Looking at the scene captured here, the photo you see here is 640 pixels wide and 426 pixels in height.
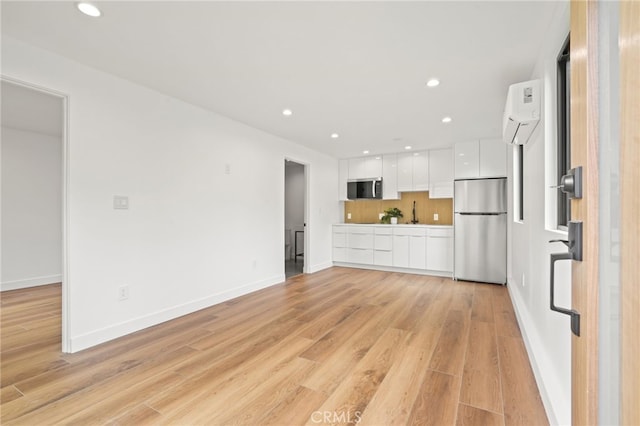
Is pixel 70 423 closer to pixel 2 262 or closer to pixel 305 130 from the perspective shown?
pixel 305 130

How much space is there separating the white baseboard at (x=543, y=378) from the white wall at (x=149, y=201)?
3.21 m

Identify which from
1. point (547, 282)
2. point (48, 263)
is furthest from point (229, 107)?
point (48, 263)

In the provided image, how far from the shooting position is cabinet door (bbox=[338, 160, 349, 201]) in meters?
6.43

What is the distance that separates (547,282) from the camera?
1.76 m

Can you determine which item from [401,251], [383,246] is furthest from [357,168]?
[401,251]

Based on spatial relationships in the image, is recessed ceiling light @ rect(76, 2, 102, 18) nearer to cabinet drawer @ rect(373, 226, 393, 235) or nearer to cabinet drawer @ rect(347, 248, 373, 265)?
cabinet drawer @ rect(373, 226, 393, 235)

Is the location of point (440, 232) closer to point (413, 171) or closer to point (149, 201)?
point (413, 171)

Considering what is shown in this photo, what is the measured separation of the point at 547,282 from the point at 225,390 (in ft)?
6.98

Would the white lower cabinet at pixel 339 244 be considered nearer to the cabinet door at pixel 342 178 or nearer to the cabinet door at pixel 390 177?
the cabinet door at pixel 342 178

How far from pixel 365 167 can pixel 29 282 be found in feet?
20.1

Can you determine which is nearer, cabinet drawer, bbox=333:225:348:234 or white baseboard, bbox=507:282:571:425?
white baseboard, bbox=507:282:571:425

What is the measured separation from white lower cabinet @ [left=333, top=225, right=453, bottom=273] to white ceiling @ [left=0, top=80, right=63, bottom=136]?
481 centimetres

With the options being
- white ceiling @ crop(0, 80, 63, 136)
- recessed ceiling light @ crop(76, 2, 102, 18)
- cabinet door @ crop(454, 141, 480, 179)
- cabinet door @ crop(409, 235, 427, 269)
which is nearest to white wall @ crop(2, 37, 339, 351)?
white ceiling @ crop(0, 80, 63, 136)

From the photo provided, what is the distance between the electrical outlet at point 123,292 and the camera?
8.73ft
